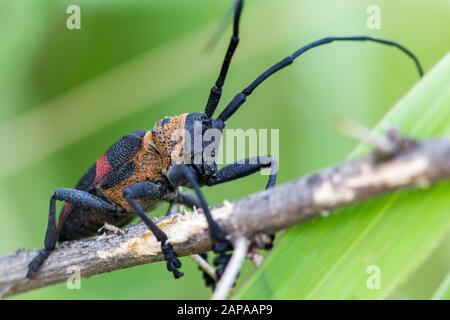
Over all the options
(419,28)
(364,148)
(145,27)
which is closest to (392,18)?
(419,28)

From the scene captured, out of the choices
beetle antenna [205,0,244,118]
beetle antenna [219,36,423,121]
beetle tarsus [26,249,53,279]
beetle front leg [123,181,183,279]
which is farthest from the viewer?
beetle tarsus [26,249,53,279]

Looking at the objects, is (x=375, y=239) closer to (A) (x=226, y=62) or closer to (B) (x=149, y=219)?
(B) (x=149, y=219)

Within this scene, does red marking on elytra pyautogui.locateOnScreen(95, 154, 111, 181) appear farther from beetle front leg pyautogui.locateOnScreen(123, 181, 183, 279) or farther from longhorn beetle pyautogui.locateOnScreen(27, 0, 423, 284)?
beetle front leg pyautogui.locateOnScreen(123, 181, 183, 279)

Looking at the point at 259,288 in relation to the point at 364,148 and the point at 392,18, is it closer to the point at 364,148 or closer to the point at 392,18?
the point at 364,148

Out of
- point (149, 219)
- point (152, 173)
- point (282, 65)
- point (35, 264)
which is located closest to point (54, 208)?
point (35, 264)

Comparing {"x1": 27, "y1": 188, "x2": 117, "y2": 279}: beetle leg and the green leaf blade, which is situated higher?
the green leaf blade

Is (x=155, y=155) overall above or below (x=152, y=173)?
above

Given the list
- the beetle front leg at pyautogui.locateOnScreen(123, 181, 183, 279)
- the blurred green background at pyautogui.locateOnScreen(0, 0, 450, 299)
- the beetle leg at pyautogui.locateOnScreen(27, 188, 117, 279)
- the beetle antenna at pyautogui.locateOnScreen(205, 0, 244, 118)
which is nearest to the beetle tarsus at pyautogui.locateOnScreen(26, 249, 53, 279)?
the beetle leg at pyautogui.locateOnScreen(27, 188, 117, 279)
